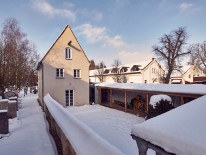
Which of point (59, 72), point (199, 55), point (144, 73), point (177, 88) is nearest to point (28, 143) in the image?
point (177, 88)

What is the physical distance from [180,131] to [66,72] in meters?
22.2

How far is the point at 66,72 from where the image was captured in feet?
77.5

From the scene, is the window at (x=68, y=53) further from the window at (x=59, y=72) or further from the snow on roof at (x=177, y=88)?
the snow on roof at (x=177, y=88)

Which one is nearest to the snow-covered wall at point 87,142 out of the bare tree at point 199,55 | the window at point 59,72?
the window at point 59,72

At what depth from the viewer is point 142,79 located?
4291cm

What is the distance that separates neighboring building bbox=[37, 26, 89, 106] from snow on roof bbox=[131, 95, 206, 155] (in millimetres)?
20939

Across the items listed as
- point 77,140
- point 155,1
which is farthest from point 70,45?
point 77,140

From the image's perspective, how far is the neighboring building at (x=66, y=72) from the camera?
2267 cm

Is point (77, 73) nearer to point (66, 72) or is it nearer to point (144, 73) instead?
point (66, 72)

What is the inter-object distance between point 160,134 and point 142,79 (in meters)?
41.4

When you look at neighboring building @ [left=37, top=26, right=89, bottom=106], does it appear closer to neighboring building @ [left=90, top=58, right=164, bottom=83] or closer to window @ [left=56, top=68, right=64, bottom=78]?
window @ [left=56, top=68, right=64, bottom=78]

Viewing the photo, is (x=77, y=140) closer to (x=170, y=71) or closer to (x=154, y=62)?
(x=170, y=71)

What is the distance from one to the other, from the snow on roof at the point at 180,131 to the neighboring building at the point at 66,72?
20939 millimetres

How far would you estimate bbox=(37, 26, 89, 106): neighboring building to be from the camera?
22.7 meters
